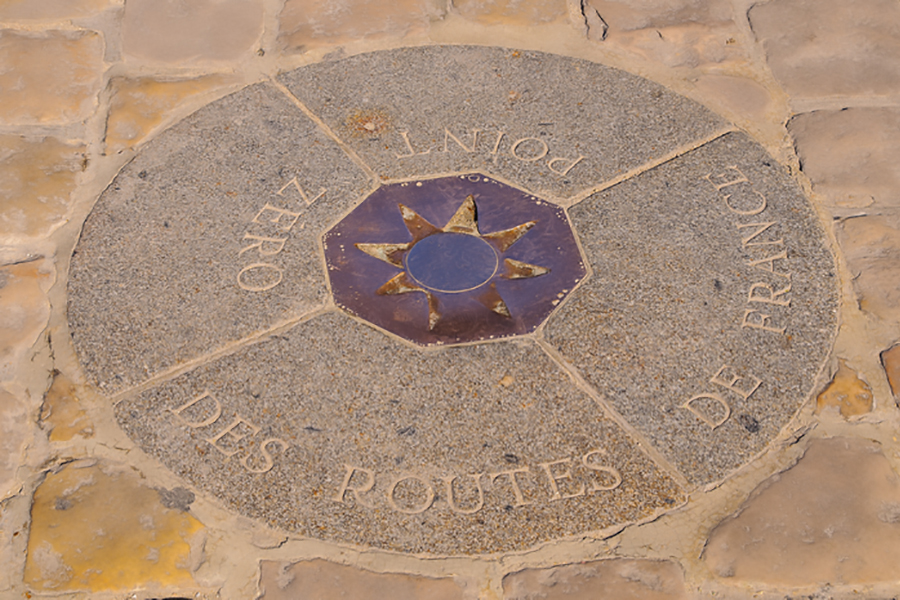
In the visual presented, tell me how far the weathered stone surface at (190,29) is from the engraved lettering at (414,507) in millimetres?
2323

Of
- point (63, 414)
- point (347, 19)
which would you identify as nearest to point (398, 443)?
point (63, 414)

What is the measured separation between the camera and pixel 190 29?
3.84 meters

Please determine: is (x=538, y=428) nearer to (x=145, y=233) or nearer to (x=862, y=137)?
(x=145, y=233)

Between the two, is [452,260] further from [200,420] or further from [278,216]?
[200,420]

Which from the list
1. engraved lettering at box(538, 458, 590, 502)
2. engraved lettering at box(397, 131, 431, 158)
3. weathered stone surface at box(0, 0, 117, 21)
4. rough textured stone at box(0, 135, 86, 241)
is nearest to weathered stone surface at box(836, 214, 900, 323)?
engraved lettering at box(538, 458, 590, 502)

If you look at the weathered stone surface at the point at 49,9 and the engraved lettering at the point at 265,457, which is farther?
the weathered stone surface at the point at 49,9

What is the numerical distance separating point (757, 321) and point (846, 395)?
14.0 inches

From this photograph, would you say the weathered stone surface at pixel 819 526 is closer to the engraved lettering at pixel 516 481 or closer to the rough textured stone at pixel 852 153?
the engraved lettering at pixel 516 481

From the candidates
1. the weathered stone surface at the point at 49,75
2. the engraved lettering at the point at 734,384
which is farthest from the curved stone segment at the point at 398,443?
the weathered stone surface at the point at 49,75

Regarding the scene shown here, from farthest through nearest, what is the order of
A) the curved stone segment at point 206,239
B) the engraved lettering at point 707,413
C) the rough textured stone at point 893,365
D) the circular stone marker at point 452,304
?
the curved stone segment at point 206,239, the rough textured stone at point 893,365, the engraved lettering at point 707,413, the circular stone marker at point 452,304

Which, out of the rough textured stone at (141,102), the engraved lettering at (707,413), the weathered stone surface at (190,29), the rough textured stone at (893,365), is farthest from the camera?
the weathered stone surface at (190,29)

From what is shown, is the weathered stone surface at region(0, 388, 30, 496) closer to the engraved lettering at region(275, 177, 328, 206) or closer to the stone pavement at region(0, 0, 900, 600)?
the stone pavement at region(0, 0, 900, 600)

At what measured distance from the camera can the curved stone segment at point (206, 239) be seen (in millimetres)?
2699

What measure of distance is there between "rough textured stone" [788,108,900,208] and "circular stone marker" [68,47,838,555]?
21 cm
